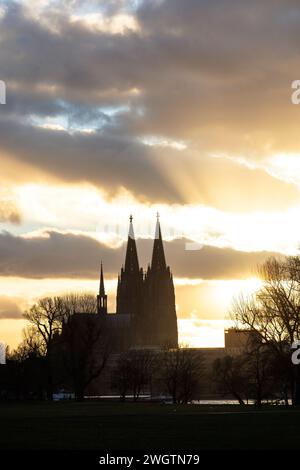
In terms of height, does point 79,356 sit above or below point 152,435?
above

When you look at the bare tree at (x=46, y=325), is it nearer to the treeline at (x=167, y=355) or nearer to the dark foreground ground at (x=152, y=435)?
the treeline at (x=167, y=355)

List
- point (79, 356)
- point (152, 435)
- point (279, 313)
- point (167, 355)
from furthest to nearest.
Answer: point (167, 355) → point (79, 356) → point (279, 313) → point (152, 435)

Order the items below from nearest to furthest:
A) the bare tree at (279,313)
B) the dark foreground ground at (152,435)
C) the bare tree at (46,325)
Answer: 1. the dark foreground ground at (152,435)
2. the bare tree at (279,313)
3. the bare tree at (46,325)

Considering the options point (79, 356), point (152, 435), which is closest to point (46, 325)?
point (79, 356)

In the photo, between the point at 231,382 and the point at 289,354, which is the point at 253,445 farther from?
the point at 231,382

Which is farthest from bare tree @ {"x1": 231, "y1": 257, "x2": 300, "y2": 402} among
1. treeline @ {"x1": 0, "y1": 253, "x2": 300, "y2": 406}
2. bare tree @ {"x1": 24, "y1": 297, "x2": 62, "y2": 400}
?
bare tree @ {"x1": 24, "y1": 297, "x2": 62, "y2": 400}

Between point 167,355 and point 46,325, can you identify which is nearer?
point 46,325

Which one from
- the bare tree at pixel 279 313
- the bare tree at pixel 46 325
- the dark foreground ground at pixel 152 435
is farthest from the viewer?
the bare tree at pixel 46 325

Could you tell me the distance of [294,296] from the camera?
3637 inches

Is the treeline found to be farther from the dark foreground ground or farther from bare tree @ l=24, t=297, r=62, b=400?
the dark foreground ground

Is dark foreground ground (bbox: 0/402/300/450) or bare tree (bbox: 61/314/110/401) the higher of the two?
bare tree (bbox: 61/314/110/401)

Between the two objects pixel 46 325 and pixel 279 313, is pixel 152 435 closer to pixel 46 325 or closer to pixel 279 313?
pixel 279 313

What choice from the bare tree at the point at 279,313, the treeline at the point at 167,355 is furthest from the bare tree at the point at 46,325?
the bare tree at the point at 279,313
